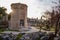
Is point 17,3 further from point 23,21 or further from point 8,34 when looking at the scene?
point 8,34

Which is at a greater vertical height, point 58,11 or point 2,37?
point 58,11

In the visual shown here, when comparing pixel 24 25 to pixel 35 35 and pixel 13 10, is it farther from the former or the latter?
pixel 35 35

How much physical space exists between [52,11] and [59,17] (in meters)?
0.70

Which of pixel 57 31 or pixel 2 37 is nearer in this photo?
pixel 57 31

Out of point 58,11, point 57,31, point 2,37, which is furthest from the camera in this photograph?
point 2,37

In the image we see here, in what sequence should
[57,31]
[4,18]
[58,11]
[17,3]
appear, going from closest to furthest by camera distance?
[58,11]
[57,31]
[17,3]
[4,18]

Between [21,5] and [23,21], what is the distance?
221 centimetres

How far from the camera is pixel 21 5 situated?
19.1m

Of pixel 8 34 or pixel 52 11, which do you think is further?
pixel 8 34

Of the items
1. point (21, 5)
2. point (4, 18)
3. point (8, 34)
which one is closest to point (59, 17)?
point (8, 34)

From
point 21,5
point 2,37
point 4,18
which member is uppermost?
point 21,5

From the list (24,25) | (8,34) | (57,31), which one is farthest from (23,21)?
(57,31)

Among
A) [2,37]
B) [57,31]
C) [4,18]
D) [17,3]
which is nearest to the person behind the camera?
[57,31]

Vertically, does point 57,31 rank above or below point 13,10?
below
